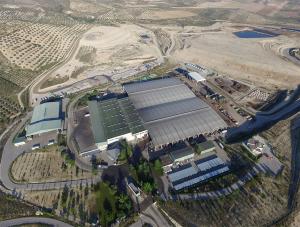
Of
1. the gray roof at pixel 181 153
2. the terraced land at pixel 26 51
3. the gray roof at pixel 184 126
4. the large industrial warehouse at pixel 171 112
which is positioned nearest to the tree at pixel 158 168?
the gray roof at pixel 181 153

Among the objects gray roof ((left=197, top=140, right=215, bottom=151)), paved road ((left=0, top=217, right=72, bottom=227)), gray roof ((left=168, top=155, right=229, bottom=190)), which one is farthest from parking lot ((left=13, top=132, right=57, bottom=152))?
gray roof ((left=197, top=140, right=215, bottom=151))

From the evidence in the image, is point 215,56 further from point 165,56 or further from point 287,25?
point 287,25

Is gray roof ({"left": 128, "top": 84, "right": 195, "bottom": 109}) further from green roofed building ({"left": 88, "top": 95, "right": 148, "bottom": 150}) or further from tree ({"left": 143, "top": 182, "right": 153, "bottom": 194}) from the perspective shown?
tree ({"left": 143, "top": 182, "right": 153, "bottom": 194})

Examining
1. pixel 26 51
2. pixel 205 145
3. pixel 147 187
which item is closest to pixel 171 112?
pixel 205 145

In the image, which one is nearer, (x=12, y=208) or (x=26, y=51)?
(x=12, y=208)

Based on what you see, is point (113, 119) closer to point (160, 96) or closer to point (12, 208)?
point (160, 96)

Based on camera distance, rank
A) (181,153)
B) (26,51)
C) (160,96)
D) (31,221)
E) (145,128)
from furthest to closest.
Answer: (26,51)
(160,96)
(145,128)
(181,153)
(31,221)

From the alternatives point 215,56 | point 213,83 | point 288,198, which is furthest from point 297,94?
point 288,198
